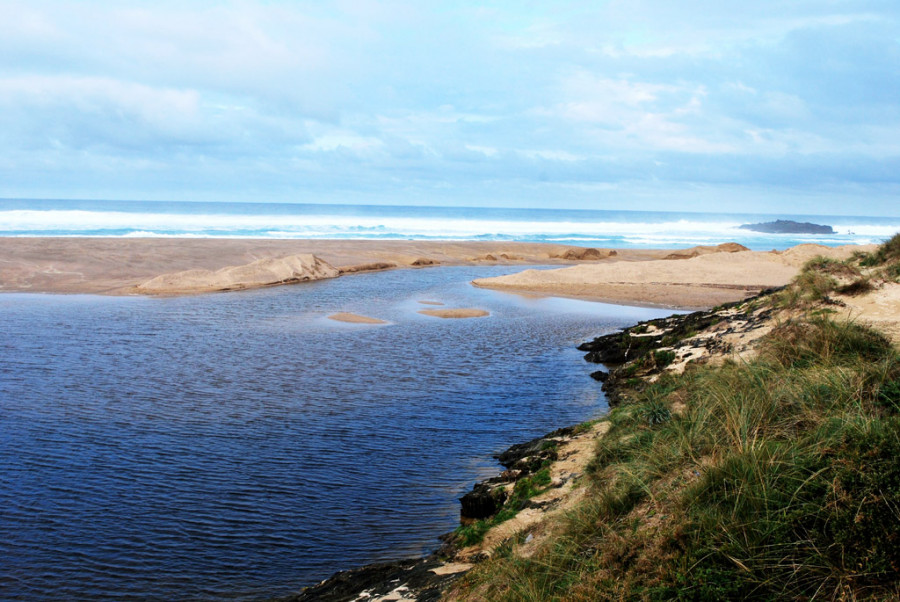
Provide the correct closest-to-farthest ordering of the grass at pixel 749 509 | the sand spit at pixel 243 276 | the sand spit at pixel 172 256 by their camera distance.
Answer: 1. the grass at pixel 749 509
2. the sand spit at pixel 243 276
3. the sand spit at pixel 172 256

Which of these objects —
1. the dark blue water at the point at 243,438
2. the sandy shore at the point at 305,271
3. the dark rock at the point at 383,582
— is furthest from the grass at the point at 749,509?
the sandy shore at the point at 305,271

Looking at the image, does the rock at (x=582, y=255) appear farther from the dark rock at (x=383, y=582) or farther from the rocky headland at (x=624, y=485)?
the dark rock at (x=383, y=582)

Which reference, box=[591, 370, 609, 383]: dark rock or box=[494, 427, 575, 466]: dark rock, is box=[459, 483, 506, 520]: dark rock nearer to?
box=[494, 427, 575, 466]: dark rock

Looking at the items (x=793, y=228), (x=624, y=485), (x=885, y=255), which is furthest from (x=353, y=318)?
(x=793, y=228)

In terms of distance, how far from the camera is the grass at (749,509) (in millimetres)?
3469

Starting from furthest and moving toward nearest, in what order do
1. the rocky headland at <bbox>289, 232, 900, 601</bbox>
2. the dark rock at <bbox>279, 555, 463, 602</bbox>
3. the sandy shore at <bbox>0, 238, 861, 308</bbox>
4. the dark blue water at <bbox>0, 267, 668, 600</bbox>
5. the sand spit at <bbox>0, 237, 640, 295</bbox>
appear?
the sand spit at <bbox>0, 237, 640, 295</bbox>, the sandy shore at <bbox>0, 238, 861, 308</bbox>, the dark blue water at <bbox>0, 267, 668, 600</bbox>, the dark rock at <bbox>279, 555, 463, 602</bbox>, the rocky headland at <bbox>289, 232, 900, 601</bbox>

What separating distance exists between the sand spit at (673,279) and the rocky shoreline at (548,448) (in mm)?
7870

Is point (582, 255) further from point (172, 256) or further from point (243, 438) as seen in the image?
point (243, 438)

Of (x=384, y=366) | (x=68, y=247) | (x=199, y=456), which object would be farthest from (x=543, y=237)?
(x=199, y=456)

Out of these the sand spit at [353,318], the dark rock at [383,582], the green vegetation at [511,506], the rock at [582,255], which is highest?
the rock at [582,255]

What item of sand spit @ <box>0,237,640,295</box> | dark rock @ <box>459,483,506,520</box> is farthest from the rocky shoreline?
sand spit @ <box>0,237,640,295</box>

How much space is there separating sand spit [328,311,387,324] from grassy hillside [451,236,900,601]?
12.0m

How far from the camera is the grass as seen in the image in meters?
3.47

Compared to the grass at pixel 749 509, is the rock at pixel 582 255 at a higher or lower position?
higher
